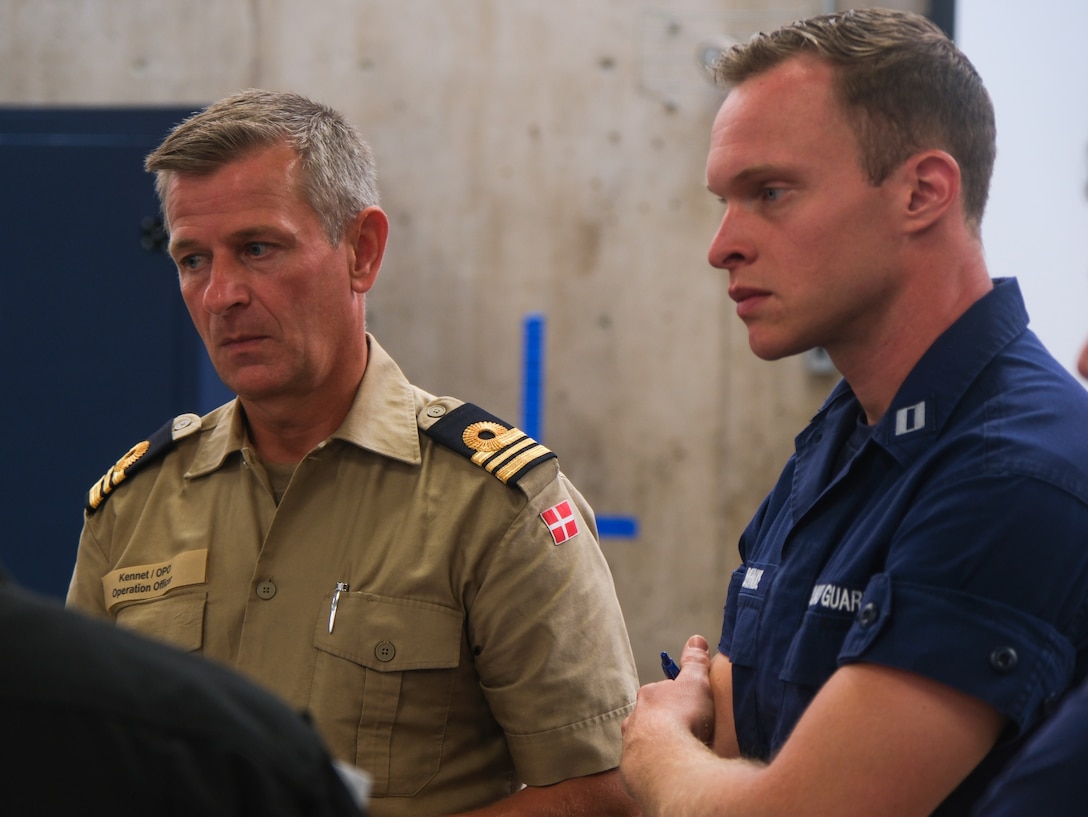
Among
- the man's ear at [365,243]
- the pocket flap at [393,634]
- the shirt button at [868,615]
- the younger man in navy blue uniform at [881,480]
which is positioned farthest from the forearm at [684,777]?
the man's ear at [365,243]

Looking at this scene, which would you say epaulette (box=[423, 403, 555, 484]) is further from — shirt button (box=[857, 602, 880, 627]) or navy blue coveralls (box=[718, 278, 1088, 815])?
shirt button (box=[857, 602, 880, 627])

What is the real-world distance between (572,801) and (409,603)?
31 centimetres

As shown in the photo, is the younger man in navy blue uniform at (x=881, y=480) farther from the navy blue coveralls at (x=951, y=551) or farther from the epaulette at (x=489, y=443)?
the epaulette at (x=489, y=443)

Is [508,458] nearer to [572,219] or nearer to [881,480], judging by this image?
[881,480]

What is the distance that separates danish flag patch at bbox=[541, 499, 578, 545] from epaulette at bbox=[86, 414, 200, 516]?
55 centimetres

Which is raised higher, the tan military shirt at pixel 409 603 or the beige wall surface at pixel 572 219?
the beige wall surface at pixel 572 219

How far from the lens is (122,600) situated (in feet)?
5.20

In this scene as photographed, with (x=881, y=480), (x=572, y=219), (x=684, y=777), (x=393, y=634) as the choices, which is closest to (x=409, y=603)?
(x=393, y=634)

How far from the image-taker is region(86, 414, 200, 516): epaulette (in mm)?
1677

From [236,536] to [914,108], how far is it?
976 millimetres

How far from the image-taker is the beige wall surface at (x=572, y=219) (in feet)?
11.5

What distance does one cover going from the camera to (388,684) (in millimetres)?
1446

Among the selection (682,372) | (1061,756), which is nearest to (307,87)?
(682,372)

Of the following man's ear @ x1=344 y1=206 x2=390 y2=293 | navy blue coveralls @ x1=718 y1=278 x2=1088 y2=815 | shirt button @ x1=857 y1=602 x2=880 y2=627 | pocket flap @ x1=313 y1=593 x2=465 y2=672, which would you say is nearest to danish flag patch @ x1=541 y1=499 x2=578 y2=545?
pocket flap @ x1=313 y1=593 x2=465 y2=672
